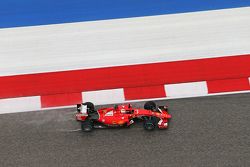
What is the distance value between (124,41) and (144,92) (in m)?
1.40

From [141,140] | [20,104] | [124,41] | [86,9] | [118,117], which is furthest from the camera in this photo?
[86,9]

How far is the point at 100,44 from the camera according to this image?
7.68 metres

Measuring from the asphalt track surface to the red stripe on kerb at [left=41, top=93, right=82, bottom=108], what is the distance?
19 cm

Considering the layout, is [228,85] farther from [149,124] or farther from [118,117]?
[118,117]

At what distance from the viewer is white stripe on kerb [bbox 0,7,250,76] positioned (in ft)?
24.4

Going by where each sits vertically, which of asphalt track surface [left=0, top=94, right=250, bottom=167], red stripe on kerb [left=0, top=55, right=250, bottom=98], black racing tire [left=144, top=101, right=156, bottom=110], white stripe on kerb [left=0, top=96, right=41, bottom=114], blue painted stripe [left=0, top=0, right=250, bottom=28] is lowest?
asphalt track surface [left=0, top=94, right=250, bottom=167]

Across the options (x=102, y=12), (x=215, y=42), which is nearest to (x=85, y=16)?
(x=102, y=12)

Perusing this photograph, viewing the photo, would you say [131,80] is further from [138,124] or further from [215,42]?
[215,42]

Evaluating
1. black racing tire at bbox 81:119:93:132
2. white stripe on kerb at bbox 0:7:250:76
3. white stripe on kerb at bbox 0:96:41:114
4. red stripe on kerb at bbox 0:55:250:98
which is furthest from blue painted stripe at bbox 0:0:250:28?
black racing tire at bbox 81:119:93:132

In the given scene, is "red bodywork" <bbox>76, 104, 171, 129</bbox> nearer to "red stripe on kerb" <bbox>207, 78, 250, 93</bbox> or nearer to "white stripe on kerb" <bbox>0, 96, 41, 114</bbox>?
"white stripe on kerb" <bbox>0, 96, 41, 114</bbox>

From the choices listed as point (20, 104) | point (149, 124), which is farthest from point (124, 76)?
point (20, 104)

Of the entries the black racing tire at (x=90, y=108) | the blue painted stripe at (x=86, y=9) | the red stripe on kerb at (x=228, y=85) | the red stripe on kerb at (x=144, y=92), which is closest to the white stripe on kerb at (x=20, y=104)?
the black racing tire at (x=90, y=108)

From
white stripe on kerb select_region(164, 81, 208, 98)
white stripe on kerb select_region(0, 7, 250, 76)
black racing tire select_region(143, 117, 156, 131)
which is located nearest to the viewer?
black racing tire select_region(143, 117, 156, 131)

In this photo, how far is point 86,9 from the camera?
26.8 feet
